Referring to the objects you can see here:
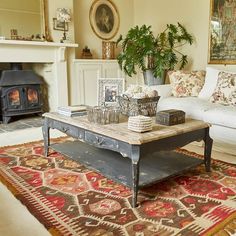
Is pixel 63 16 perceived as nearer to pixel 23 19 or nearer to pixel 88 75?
pixel 23 19

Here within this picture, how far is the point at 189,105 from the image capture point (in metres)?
3.14

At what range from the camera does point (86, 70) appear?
4.81 meters

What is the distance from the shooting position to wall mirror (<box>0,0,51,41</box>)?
4059 millimetres

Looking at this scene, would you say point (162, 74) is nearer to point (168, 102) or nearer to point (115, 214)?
point (168, 102)

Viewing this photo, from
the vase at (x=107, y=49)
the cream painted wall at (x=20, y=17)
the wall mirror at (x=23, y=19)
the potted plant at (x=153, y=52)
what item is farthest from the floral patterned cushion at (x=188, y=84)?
the cream painted wall at (x=20, y=17)

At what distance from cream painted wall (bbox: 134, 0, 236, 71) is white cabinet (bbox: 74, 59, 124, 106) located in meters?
1.18

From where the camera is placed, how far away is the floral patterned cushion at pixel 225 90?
9.79 feet

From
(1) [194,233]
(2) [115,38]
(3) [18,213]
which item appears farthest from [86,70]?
(1) [194,233]

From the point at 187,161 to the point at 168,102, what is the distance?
4.51 feet

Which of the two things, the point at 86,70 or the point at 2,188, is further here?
the point at 86,70

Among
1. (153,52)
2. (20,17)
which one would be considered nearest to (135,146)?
(153,52)

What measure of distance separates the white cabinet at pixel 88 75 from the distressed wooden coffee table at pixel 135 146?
2355 millimetres

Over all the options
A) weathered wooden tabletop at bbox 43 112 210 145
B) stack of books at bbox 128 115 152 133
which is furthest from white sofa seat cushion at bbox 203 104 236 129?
stack of books at bbox 128 115 152 133

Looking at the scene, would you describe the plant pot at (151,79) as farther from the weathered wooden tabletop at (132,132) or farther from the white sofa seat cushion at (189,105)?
the weathered wooden tabletop at (132,132)
